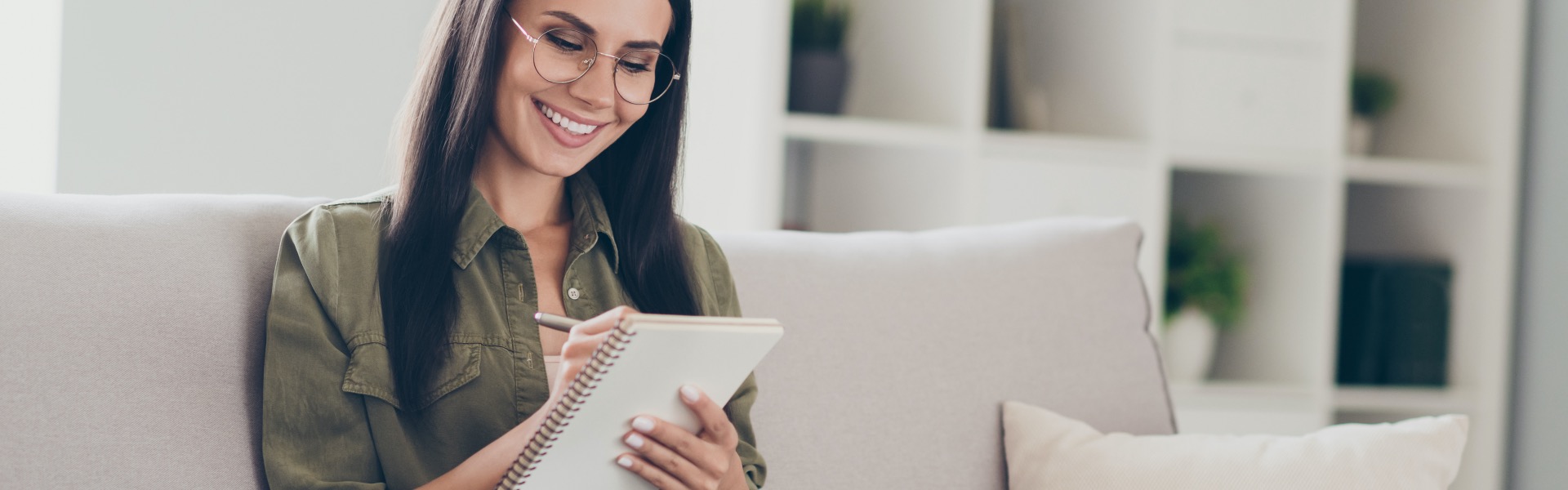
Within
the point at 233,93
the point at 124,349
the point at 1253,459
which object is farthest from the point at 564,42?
the point at 233,93

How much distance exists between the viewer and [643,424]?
940 millimetres

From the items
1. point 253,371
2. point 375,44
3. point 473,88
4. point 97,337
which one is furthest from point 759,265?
point 375,44

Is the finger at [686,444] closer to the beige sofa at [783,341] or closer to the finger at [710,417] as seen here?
the finger at [710,417]

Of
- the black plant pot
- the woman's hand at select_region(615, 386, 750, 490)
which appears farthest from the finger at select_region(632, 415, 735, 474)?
the black plant pot

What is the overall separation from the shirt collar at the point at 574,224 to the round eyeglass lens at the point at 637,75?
0.41 feet

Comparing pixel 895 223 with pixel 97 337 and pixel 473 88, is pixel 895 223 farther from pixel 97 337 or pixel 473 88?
pixel 97 337

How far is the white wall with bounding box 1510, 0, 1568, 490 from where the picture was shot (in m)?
2.54

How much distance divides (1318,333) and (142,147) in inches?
87.4

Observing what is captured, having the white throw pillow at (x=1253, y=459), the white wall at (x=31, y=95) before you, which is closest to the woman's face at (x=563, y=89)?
the white throw pillow at (x=1253, y=459)

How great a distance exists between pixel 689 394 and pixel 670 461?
0.24 feet

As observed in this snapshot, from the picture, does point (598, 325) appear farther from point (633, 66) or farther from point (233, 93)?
point (233, 93)

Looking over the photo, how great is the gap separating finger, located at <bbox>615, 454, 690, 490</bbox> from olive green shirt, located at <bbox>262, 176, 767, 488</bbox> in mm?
185

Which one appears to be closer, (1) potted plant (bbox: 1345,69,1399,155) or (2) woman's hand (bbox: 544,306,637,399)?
(2) woman's hand (bbox: 544,306,637,399)

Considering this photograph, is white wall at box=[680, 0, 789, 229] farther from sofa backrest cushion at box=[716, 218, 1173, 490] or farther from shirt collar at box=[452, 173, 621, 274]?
shirt collar at box=[452, 173, 621, 274]
